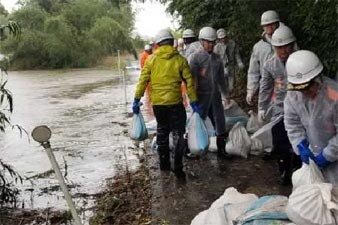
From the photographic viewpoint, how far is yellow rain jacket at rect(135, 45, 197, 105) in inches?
235

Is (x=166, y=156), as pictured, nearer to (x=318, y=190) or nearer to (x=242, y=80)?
(x=318, y=190)

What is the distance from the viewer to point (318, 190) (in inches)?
115

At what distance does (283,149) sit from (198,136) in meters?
0.99

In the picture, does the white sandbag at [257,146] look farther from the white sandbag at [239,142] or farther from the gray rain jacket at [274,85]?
the gray rain jacket at [274,85]

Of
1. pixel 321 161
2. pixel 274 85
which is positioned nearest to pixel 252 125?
pixel 274 85

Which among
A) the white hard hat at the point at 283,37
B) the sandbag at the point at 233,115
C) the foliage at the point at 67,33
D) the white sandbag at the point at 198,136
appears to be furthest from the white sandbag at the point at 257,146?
the foliage at the point at 67,33

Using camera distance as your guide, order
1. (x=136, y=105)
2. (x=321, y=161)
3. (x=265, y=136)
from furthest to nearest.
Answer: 1. (x=265, y=136)
2. (x=136, y=105)
3. (x=321, y=161)

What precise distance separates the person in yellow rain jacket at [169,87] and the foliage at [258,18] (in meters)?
1.79

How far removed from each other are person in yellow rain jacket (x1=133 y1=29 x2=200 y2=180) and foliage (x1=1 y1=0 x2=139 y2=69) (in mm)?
34707

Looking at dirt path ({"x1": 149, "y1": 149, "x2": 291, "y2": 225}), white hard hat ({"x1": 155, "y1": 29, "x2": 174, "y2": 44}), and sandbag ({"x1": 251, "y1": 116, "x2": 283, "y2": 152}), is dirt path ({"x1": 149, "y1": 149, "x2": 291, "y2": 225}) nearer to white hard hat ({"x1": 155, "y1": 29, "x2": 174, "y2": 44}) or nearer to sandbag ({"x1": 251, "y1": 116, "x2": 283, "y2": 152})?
sandbag ({"x1": 251, "y1": 116, "x2": 283, "y2": 152})

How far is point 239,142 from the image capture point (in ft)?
22.5

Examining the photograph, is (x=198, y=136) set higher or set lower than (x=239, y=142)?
higher

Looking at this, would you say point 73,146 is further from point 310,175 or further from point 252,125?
point 310,175

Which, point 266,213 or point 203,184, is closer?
point 266,213
